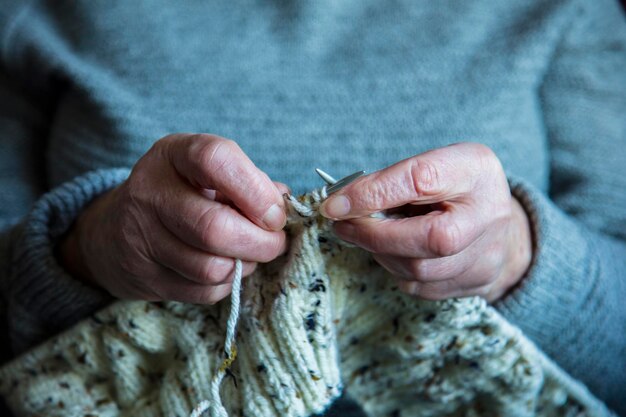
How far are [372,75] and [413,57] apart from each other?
2.6 inches

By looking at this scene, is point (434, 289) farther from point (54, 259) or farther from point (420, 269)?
point (54, 259)

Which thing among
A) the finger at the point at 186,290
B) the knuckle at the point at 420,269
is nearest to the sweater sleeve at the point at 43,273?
the finger at the point at 186,290

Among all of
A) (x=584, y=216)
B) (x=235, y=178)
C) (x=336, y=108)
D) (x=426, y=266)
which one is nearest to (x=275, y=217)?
(x=235, y=178)

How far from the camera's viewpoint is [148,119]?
2.55 ft

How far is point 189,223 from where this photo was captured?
558mm

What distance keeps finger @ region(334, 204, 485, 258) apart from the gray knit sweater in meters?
0.19

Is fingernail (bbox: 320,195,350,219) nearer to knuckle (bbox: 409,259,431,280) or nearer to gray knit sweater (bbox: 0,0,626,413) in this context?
knuckle (bbox: 409,259,431,280)

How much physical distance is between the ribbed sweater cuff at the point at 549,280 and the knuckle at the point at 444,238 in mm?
187

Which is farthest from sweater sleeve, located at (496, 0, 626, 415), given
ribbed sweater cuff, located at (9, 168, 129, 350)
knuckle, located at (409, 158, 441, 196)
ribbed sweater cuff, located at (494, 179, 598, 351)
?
ribbed sweater cuff, located at (9, 168, 129, 350)

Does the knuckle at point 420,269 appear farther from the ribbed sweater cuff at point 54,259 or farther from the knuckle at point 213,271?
the ribbed sweater cuff at point 54,259

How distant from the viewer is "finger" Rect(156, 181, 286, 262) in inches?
21.5

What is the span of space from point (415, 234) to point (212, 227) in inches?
7.3

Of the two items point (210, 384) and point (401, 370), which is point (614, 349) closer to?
point (401, 370)

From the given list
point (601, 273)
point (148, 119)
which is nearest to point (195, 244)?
point (148, 119)
